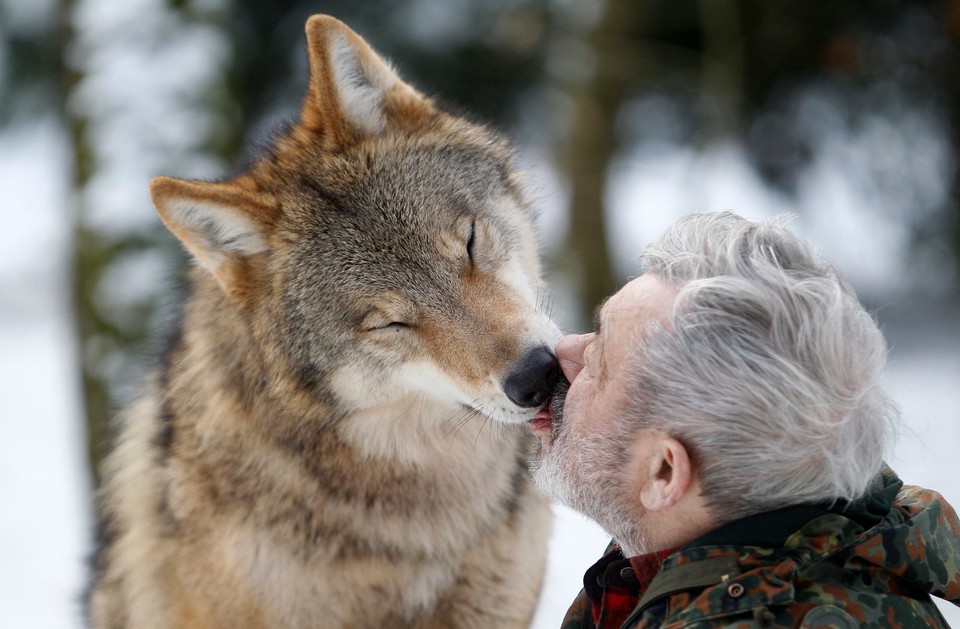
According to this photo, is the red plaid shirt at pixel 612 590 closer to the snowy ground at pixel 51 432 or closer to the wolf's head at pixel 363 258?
the wolf's head at pixel 363 258

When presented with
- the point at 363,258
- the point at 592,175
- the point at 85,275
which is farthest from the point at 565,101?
the point at 363,258

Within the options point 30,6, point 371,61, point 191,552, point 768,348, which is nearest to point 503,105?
point 30,6

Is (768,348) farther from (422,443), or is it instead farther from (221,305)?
(221,305)

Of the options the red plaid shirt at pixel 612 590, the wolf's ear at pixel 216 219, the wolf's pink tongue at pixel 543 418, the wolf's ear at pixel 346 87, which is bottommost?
the red plaid shirt at pixel 612 590

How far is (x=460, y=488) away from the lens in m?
2.94

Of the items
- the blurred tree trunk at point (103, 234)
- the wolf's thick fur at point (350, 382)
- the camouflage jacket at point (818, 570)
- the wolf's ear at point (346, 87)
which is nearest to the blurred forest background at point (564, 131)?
the blurred tree trunk at point (103, 234)

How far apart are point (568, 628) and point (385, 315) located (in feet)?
3.22

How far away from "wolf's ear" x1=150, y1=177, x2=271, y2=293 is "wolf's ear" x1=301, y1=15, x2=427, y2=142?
1.09 feet

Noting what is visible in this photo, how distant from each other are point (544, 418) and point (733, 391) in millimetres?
723

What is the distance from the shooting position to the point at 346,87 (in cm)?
281

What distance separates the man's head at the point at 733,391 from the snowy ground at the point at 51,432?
918mm

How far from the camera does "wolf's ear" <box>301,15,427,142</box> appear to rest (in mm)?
2678

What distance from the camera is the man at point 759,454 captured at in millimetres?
1728

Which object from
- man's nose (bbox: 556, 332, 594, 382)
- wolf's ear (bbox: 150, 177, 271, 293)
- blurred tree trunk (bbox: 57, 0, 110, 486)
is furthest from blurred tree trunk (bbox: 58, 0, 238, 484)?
man's nose (bbox: 556, 332, 594, 382)
